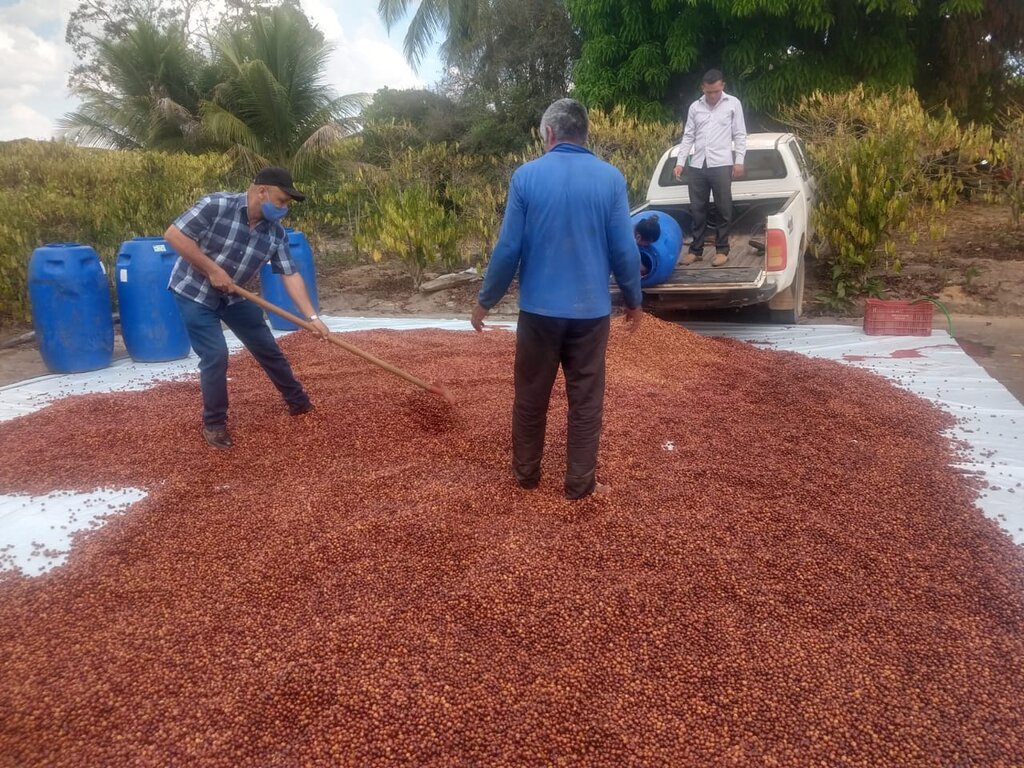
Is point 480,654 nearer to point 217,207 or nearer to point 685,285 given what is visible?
point 217,207

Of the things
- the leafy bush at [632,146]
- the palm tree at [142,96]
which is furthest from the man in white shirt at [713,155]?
the palm tree at [142,96]

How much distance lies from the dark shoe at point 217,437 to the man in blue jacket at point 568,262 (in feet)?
6.03

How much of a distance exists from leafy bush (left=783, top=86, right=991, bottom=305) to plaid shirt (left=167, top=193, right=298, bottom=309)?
575cm

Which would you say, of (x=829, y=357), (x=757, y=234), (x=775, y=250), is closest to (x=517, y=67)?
(x=757, y=234)

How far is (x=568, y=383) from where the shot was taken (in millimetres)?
3225

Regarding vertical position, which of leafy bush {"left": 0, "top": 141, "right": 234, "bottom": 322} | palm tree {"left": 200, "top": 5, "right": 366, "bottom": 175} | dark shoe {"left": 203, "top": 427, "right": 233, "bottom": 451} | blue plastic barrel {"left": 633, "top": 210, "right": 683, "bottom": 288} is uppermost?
palm tree {"left": 200, "top": 5, "right": 366, "bottom": 175}

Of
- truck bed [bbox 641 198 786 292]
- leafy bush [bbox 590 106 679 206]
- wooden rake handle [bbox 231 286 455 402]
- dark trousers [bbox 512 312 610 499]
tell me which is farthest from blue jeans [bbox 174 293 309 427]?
leafy bush [bbox 590 106 679 206]

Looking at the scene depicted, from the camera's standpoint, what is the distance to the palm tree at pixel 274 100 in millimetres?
11453

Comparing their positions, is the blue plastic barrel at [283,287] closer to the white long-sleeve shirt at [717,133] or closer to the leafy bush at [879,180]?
the white long-sleeve shirt at [717,133]

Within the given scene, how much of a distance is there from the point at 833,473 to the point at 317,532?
2437 millimetres

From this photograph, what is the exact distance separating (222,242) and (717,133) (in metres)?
4.29

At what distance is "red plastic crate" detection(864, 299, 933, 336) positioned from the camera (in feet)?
20.6

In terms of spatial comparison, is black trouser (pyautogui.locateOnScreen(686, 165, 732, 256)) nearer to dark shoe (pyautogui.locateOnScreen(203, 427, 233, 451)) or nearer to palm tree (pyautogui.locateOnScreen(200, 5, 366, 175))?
dark shoe (pyautogui.locateOnScreen(203, 427, 233, 451))

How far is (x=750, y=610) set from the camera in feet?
8.30
